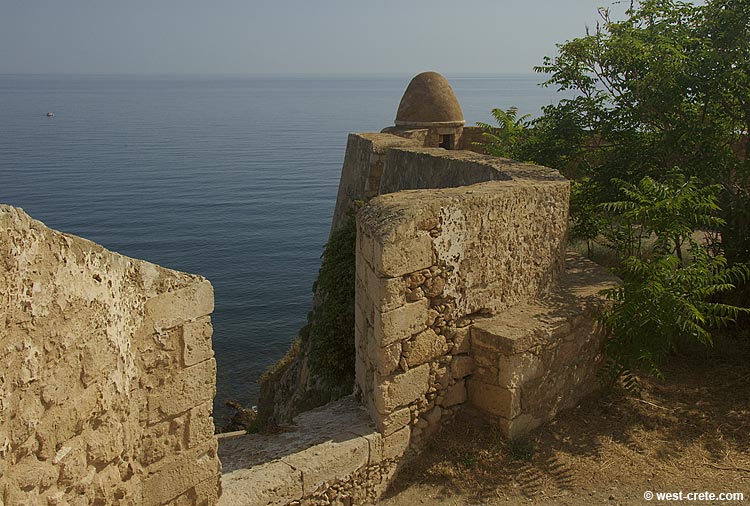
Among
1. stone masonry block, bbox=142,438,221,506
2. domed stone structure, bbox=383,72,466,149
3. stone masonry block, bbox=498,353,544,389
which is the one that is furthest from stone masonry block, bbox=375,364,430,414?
domed stone structure, bbox=383,72,466,149

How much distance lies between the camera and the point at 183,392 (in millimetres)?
4199

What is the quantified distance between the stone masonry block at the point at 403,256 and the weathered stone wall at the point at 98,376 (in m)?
1.60

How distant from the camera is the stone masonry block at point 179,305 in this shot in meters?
3.94

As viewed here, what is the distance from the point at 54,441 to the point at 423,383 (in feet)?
10.9

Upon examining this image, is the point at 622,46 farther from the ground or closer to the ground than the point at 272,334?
farther from the ground

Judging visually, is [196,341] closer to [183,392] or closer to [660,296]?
[183,392]

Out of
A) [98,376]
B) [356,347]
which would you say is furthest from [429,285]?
[98,376]

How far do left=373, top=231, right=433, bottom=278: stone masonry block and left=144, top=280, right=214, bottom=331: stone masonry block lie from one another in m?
1.58

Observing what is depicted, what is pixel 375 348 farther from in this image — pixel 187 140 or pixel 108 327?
pixel 187 140

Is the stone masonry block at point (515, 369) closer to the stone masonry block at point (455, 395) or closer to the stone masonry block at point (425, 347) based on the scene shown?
the stone masonry block at point (455, 395)

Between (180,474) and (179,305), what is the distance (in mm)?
1124

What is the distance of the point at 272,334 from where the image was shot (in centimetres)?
2222

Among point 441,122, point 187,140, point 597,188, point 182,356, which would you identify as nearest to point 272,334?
point 441,122

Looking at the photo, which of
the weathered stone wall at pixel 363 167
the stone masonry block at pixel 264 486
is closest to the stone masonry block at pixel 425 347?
the stone masonry block at pixel 264 486
